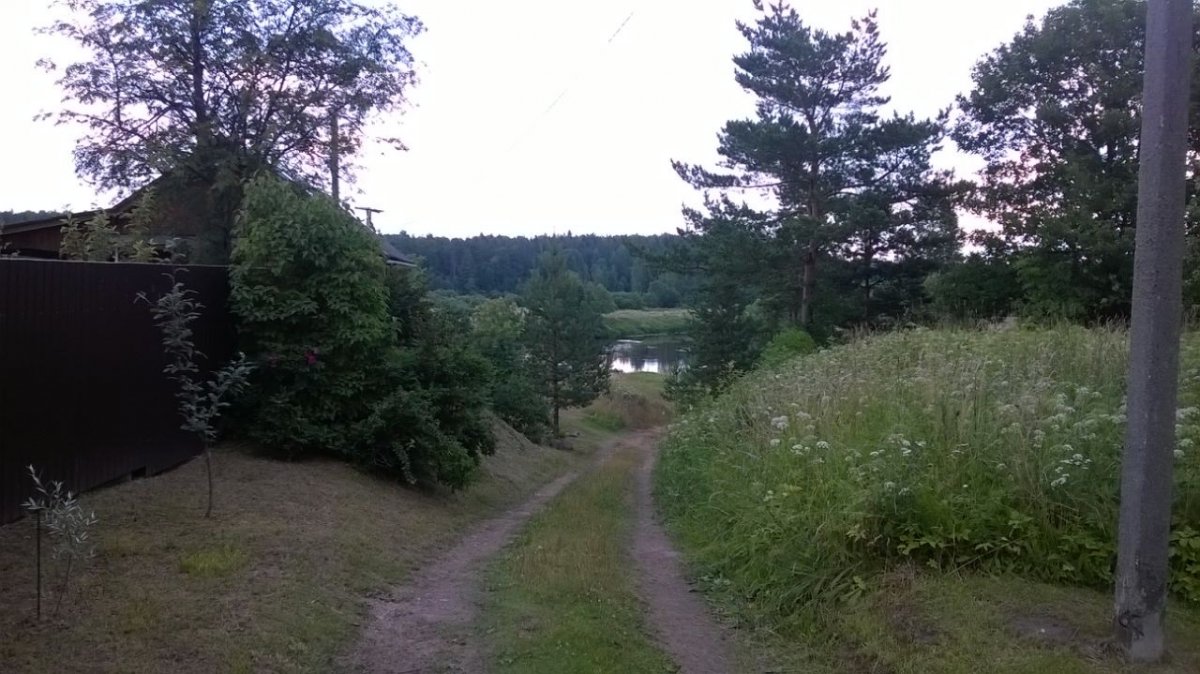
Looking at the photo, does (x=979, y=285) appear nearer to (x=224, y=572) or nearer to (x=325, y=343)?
(x=325, y=343)

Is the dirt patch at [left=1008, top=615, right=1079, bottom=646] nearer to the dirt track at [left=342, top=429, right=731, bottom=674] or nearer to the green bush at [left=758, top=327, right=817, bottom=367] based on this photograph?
the dirt track at [left=342, top=429, right=731, bottom=674]

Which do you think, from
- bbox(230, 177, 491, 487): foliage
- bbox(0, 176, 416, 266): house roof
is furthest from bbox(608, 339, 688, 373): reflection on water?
bbox(230, 177, 491, 487): foliage

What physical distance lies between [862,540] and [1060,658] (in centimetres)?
212

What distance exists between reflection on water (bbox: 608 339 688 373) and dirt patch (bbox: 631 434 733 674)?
221 ft

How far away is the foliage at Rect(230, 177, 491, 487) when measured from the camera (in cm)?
1323

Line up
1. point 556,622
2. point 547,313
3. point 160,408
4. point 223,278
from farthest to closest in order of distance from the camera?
point 547,313
point 223,278
point 160,408
point 556,622

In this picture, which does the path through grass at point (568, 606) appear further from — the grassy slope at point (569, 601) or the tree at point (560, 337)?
the tree at point (560, 337)

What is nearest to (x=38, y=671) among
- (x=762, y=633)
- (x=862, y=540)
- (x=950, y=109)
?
(x=762, y=633)

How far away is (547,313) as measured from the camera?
142 ft

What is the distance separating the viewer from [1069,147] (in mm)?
29406

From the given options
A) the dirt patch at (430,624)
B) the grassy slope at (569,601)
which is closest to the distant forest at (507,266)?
the grassy slope at (569,601)

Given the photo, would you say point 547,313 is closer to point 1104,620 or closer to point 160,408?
point 160,408

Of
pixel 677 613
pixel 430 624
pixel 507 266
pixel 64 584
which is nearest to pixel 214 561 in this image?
pixel 64 584

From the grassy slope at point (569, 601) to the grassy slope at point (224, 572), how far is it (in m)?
1.08
